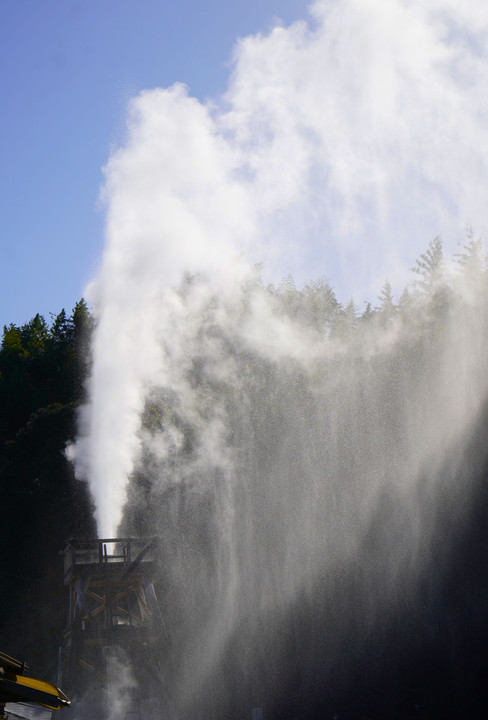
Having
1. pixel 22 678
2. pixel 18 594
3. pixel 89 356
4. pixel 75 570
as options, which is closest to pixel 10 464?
pixel 18 594

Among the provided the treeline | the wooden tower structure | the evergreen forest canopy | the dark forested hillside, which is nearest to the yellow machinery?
the wooden tower structure

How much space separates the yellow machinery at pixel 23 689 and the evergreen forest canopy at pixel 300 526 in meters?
11.0

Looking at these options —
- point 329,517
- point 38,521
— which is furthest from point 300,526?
point 38,521

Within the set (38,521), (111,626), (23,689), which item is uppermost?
(38,521)

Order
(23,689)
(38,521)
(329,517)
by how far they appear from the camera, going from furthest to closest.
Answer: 1. (38,521)
2. (329,517)
3. (23,689)

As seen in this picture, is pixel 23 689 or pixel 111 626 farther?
pixel 111 626

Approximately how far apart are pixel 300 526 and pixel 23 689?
21340 mm

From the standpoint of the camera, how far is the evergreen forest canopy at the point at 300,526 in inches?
883

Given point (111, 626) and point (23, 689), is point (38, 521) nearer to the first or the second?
point (111, 626)

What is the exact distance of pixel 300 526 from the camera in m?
27.2

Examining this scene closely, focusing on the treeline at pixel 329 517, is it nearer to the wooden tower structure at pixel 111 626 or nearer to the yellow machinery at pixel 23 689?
the wooden tower structure at pixel 111 626

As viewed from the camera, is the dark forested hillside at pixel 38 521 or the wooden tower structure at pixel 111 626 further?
the dark forested hillside at pixel 38 521

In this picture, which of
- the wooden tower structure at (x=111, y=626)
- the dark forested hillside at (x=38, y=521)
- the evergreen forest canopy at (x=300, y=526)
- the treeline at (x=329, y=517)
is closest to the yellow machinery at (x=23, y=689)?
the wooden tower structure at (x=111, y=626)

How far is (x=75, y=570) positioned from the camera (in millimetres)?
16891
